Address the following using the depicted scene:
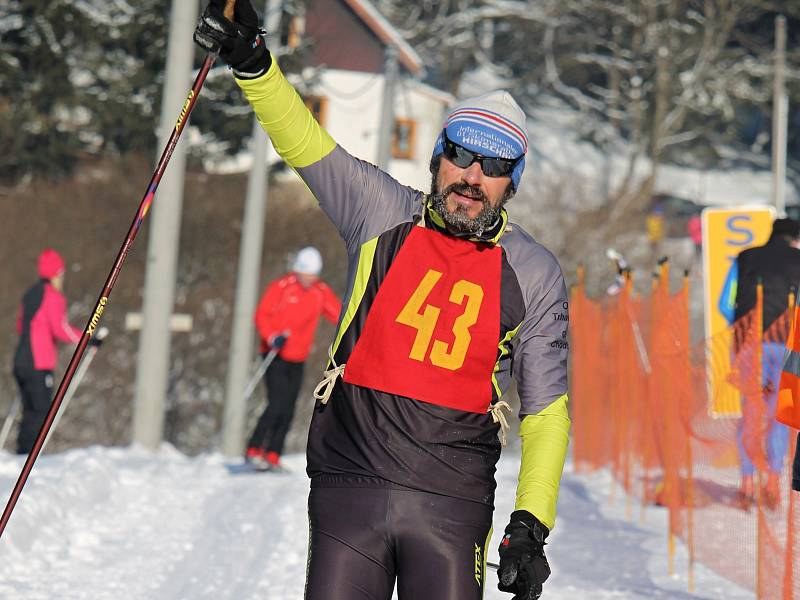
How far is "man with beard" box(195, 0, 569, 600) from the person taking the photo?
10.8 feet

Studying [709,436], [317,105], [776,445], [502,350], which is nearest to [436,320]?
[502,350]

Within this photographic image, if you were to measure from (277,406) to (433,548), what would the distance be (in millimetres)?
8099

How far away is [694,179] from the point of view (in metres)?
45.7

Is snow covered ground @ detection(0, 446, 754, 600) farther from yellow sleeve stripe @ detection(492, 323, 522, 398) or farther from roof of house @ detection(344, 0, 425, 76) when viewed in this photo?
roof of house @ detection(344, 0, 425, 76)

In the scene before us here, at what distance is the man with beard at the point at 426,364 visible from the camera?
329 centimetres

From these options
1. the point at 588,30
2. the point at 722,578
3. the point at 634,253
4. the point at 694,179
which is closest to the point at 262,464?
the point at 722,578

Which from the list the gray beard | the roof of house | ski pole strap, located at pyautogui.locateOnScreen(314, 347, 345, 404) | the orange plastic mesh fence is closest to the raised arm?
the gray beard

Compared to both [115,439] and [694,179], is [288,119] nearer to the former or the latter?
[115,439]

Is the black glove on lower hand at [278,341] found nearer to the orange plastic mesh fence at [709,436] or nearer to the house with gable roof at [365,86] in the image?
the orange plastic mesh fence at [709,436]

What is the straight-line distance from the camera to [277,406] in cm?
1133

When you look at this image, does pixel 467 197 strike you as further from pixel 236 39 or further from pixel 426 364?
pixel 236 39

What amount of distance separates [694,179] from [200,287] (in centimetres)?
2657

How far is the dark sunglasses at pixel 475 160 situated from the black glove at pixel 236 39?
1.75 feet

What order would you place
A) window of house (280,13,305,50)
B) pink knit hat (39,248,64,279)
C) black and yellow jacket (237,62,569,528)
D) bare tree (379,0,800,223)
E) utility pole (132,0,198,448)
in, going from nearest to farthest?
1. black and yellow jacket (237,62,569,528)
2. pink knit hat (39,248,64,279)
3. utility pole (132,0,198,448)
4. window of house (280,13,305,50)
5. bare tree (379,0,800,223)
